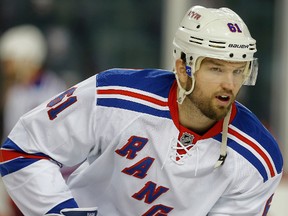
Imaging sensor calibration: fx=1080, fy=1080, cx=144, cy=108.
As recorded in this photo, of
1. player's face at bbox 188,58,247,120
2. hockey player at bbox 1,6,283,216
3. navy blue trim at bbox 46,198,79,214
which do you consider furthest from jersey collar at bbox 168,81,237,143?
navy blue trim at bbox 46,198,79,214

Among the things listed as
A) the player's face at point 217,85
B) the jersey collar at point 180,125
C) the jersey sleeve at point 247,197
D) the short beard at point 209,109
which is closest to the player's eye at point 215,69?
the player's face at point 217,85

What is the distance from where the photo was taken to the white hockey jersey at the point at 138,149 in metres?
3.78

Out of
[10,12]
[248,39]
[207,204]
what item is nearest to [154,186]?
[207,204]

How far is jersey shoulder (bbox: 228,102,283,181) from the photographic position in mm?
3818

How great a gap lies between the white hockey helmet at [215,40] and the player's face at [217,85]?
0.03 m

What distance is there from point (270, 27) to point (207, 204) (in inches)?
180

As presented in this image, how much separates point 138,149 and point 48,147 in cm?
32

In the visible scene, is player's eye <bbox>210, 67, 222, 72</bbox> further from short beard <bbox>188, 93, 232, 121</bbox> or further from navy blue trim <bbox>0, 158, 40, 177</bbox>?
navy blue trim <bbox>0, 158, 40, 177</bbox>

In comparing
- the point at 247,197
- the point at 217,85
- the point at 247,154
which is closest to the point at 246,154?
the point at 247,154

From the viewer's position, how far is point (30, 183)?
12.3 feet

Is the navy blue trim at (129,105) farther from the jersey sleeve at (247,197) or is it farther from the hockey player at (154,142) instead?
the jersey sleeve at (247,197)

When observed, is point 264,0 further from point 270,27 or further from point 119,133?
point 119,133

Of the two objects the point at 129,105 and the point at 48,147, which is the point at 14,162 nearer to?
the point at 48,147

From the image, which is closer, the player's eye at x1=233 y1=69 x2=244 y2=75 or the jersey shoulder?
the player's eye at x1=233 y1=69 x2=244 y2=75
